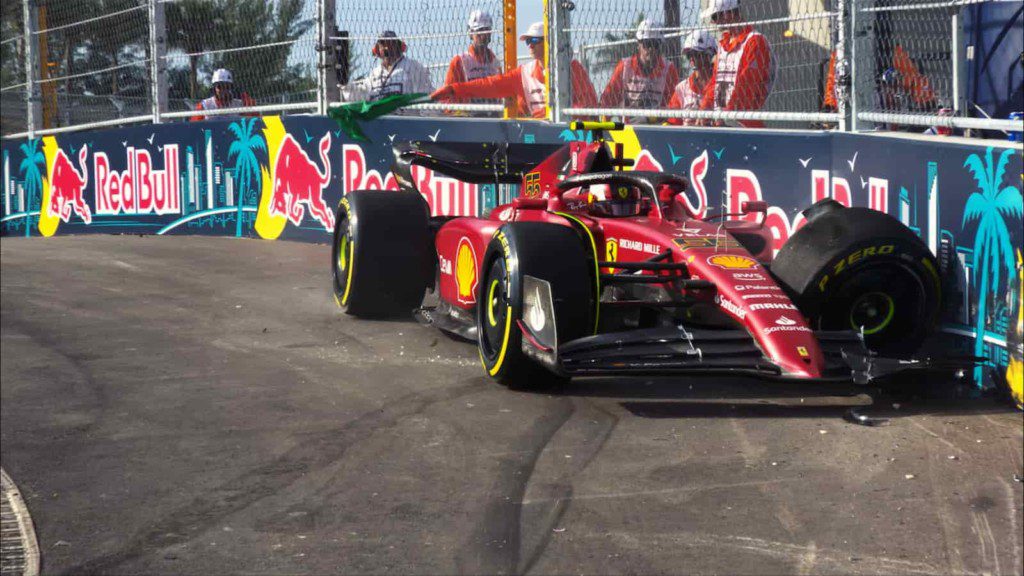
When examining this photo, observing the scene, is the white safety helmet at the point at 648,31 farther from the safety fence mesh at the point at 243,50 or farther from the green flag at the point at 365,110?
the safety fence mesh at the point at 243,50

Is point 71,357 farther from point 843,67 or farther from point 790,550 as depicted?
point 790,550

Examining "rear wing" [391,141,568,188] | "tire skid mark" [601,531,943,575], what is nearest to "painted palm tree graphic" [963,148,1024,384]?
"tire skid mark" [601,531,943,575]

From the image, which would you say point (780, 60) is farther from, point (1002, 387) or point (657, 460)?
point (657, 460)

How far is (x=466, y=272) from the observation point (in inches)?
263

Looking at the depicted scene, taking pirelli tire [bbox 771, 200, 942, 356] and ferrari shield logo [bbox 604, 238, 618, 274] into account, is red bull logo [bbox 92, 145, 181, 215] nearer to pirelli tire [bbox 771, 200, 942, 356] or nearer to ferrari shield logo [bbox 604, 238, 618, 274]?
ferrari shield logo [bbox 604, 238, 618, 274]

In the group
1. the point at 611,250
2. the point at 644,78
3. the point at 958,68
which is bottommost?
the point at 611,250

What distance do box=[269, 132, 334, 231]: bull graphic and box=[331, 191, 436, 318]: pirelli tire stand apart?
3.62 m

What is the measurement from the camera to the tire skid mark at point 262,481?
3.98 m

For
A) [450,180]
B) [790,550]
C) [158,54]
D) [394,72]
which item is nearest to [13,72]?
[158,54]

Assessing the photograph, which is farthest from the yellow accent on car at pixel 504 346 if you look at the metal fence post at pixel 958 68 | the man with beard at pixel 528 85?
the man with beard at pixel 528 85

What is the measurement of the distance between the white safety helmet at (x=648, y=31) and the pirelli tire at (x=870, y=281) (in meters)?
2.49

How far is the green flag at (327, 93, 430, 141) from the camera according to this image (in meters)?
10.5

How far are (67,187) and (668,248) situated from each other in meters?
10.6

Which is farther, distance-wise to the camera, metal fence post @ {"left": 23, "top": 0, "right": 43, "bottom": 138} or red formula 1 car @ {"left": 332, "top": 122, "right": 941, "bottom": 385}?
metal fence post @ {"left": 23, "top": 0, "right": 43, "bottom": 138}
